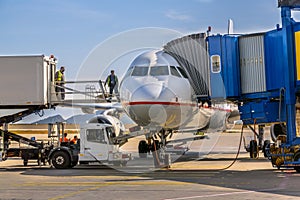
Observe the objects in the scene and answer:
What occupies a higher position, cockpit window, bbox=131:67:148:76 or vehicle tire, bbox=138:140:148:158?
cockpit window, bbox=131:67:148:76

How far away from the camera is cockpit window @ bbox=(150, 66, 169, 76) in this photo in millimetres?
19188

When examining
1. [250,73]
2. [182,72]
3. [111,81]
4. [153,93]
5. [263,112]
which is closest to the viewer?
[153,93]

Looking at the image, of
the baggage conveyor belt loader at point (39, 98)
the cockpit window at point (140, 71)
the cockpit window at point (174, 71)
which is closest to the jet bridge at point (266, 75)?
the cockpit window at point (174, 71)

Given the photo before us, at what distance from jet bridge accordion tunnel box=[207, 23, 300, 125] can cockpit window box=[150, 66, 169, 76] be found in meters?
1.74

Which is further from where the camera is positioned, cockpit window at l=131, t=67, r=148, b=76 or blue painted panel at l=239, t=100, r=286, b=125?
cockpit window at l=131, t=67, r=148, b=76

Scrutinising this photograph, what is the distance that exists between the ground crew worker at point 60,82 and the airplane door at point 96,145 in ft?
8.28

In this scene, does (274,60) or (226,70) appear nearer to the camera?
(274,60)

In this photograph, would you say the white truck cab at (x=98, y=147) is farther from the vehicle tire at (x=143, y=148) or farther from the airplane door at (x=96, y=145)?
the vehicle tire at (x=143, y=148)

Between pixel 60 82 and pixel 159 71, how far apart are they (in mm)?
5921

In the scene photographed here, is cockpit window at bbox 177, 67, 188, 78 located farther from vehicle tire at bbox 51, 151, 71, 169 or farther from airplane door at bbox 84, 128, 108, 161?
vehicle tire at bbox 51, 151, 71, 169

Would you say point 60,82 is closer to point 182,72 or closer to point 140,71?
point 140,71


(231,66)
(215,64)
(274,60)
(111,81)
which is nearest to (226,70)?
(231,66)

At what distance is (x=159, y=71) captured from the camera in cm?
1933

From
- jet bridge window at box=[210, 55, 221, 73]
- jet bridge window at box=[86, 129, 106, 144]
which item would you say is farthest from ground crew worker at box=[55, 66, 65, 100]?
jet bridge window at box=[210, 55, 221, 73]
